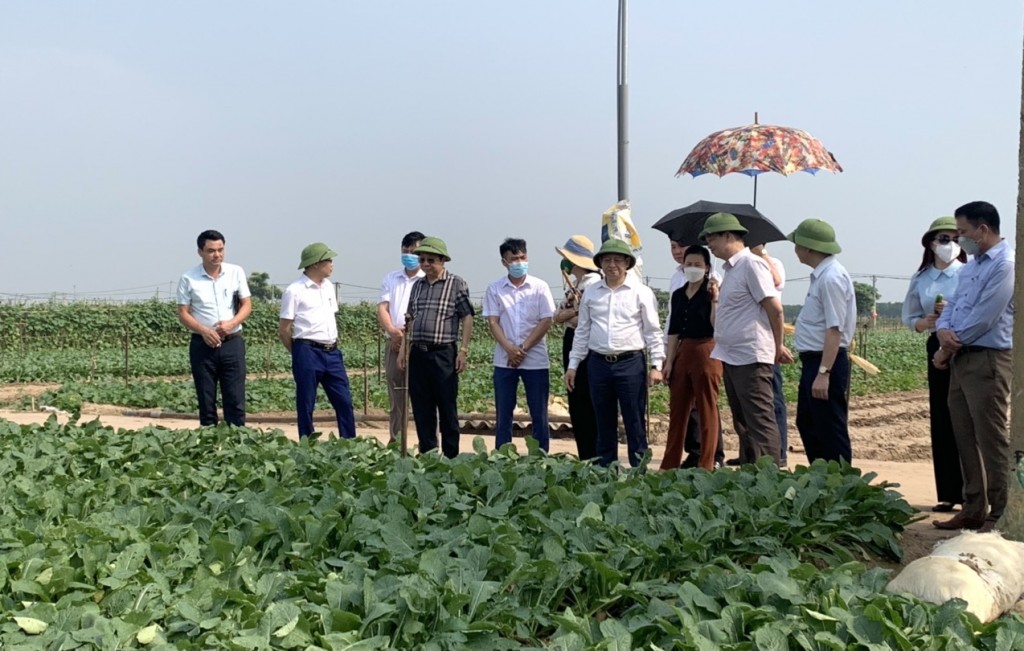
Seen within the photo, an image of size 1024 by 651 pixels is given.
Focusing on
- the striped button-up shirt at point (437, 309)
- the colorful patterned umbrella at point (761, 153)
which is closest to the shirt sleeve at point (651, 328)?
the striped button-up shirt at point (437, 309)

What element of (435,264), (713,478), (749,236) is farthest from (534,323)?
(713,478)

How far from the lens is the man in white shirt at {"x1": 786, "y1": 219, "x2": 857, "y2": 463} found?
19.8 ft

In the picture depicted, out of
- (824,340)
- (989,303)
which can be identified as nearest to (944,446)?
(824,340)

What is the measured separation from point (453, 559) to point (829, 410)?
3.23 metres

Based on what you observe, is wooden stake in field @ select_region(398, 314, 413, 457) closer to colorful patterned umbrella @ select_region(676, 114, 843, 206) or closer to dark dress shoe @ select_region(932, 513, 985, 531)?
dark dress shoe @ select_region(932, 513, 985, 531)

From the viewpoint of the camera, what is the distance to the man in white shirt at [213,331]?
8.21 meters

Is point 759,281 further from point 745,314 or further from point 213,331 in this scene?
point 213,331

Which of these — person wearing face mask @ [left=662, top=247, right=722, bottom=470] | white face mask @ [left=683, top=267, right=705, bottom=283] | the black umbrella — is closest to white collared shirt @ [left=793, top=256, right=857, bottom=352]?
person wearing face mask @ [left=662, top=247, right=722, bottom=470]

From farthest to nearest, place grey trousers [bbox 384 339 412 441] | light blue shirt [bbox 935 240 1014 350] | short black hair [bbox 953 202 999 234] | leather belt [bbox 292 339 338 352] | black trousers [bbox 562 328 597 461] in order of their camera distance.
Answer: grey trousers [bbox 384 339 412 441]
leather belt [bbox 292 339 338 352]
black trousers [bbox 562 328 597 461]
short black hair [bbox 953 202 999 234]
light blue shirt [bbox 935 240 1014 350]

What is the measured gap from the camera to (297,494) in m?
4.75

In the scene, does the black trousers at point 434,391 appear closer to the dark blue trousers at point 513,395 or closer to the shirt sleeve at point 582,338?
the dark blue trousers at point 513,395

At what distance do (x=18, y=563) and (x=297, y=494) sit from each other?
1.30 metres

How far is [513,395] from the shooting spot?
7914mm

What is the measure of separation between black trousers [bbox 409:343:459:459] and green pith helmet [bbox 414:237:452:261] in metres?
0.71
